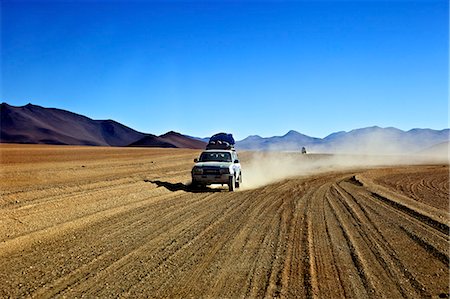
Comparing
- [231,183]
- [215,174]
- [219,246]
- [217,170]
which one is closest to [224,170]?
[217,170]

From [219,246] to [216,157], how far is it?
508 inches

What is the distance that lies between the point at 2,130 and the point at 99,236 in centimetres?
18989

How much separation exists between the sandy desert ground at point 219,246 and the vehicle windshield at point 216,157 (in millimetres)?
5742

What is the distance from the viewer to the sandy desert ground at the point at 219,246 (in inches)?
231

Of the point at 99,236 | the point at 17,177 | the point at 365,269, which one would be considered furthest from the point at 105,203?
the point at 365,269

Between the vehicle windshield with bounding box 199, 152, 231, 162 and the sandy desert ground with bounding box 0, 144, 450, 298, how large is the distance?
574 centimetres

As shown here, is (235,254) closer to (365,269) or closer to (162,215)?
(365,269)

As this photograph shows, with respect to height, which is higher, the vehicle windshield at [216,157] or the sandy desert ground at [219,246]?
the vehicle windshield at [216,157]

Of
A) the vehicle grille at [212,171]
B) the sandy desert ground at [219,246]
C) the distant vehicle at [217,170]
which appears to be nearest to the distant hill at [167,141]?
the distant vehicle at [217,170]

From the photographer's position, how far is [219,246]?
8.16 meters

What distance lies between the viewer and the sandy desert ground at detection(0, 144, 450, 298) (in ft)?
19.3

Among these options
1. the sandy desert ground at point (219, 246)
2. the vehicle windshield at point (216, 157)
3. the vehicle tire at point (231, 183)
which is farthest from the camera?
the vehicle windshield at point (216, 157)

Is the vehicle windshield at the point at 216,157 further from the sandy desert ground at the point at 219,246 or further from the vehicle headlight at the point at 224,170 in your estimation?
the sandy desert ground at the point at 219,246

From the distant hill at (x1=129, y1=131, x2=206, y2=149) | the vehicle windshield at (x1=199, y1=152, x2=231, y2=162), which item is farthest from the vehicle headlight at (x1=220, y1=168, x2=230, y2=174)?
the distant hill at (x1=129, y1=131, x2=206, y2=149)
